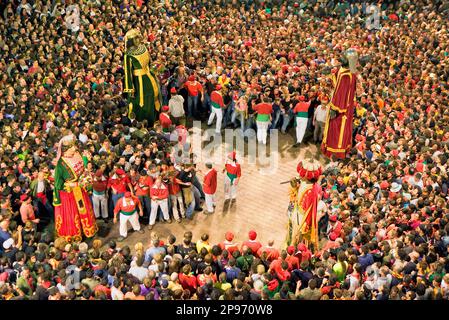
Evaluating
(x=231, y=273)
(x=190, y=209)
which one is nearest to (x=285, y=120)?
(x=190, y=209)

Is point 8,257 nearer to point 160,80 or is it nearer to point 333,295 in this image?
point 333,295

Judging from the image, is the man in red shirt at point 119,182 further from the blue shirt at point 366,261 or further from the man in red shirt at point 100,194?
the blue shirt at point 366,261

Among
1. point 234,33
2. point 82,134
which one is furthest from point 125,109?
point 234,33

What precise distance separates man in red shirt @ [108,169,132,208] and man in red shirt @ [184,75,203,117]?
15.8ft

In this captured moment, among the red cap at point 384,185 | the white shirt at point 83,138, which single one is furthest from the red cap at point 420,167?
the white shirt at point 83,138

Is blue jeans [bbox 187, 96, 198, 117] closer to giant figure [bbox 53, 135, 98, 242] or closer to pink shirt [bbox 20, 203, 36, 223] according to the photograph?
giant figure [bbox 53, 135, 98, 242]

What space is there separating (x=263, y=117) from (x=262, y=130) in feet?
1.50

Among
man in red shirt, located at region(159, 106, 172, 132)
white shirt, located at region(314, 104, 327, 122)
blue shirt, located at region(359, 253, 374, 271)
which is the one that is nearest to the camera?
blue shirt, located at region(359, 253, 374, 271)

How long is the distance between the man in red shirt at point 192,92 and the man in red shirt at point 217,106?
45cm

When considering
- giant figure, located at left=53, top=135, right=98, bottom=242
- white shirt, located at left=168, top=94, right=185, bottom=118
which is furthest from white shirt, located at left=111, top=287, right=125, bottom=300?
white shirt, located at left=168, top=94, right=185, bottom=118

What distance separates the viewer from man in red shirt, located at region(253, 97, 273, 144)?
2216 cm

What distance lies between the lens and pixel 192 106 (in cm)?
2361

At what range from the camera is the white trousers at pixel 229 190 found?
20.4 m

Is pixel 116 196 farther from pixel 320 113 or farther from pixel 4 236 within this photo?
pixel 320 113
